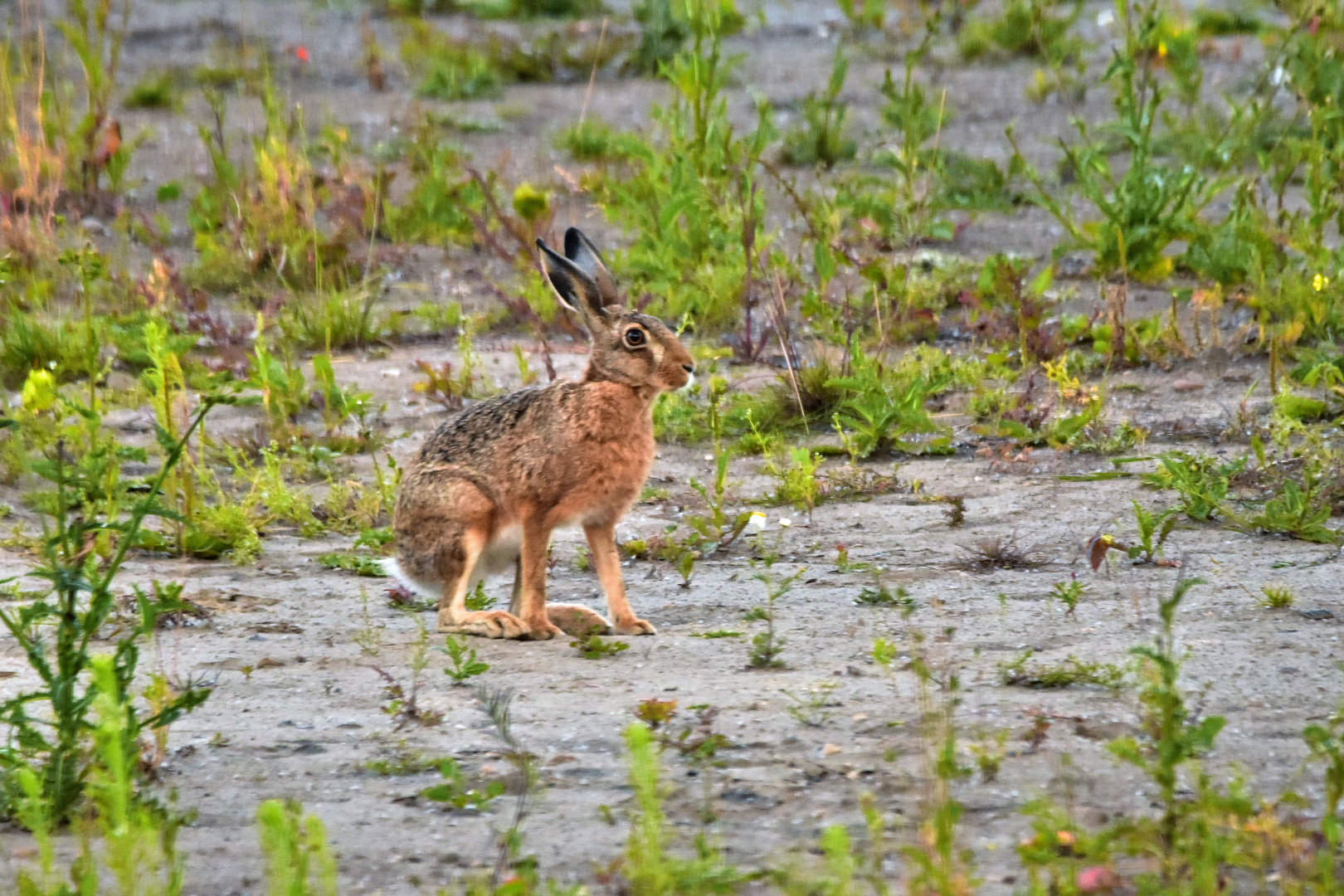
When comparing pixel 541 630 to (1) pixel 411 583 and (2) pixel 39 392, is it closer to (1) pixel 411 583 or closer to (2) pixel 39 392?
(1) pixel 411 583

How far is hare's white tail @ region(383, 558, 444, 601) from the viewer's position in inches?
203

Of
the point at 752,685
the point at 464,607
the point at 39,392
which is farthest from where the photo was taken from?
the point at 39,392

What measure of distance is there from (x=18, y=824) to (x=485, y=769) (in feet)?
3.17

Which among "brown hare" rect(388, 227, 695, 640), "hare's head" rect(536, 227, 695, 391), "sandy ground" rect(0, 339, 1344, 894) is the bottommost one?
"sandy ground" rect(0, 339, 1344, 894)

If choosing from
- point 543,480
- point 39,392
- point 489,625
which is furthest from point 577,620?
point 39,392

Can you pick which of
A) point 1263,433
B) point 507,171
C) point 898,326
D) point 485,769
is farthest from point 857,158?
point 485,769

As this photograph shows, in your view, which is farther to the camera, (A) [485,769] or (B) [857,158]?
(B) [857,158]

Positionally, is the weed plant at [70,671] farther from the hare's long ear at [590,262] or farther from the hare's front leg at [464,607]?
the hare's long ear at [590,262]

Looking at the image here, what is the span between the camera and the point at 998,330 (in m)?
Answer: 7.64

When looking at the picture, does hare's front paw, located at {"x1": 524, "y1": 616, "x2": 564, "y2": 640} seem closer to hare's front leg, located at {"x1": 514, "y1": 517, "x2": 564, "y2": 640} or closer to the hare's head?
hare's front leg, located at {"x1": 514, "y1": 517, "x2": 564, "y2": 640}

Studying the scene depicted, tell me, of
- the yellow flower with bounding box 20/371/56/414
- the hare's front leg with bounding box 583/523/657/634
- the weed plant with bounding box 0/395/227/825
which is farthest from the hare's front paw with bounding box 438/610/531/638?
the yellow flower with bounding box 20/371/56/414

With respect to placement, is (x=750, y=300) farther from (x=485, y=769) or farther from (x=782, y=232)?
(x=485, y=769)

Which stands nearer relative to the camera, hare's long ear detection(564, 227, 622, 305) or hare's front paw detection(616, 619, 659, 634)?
hare's front paw detection(616, 619, 659, 634)

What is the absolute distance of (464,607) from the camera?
16.9ft
